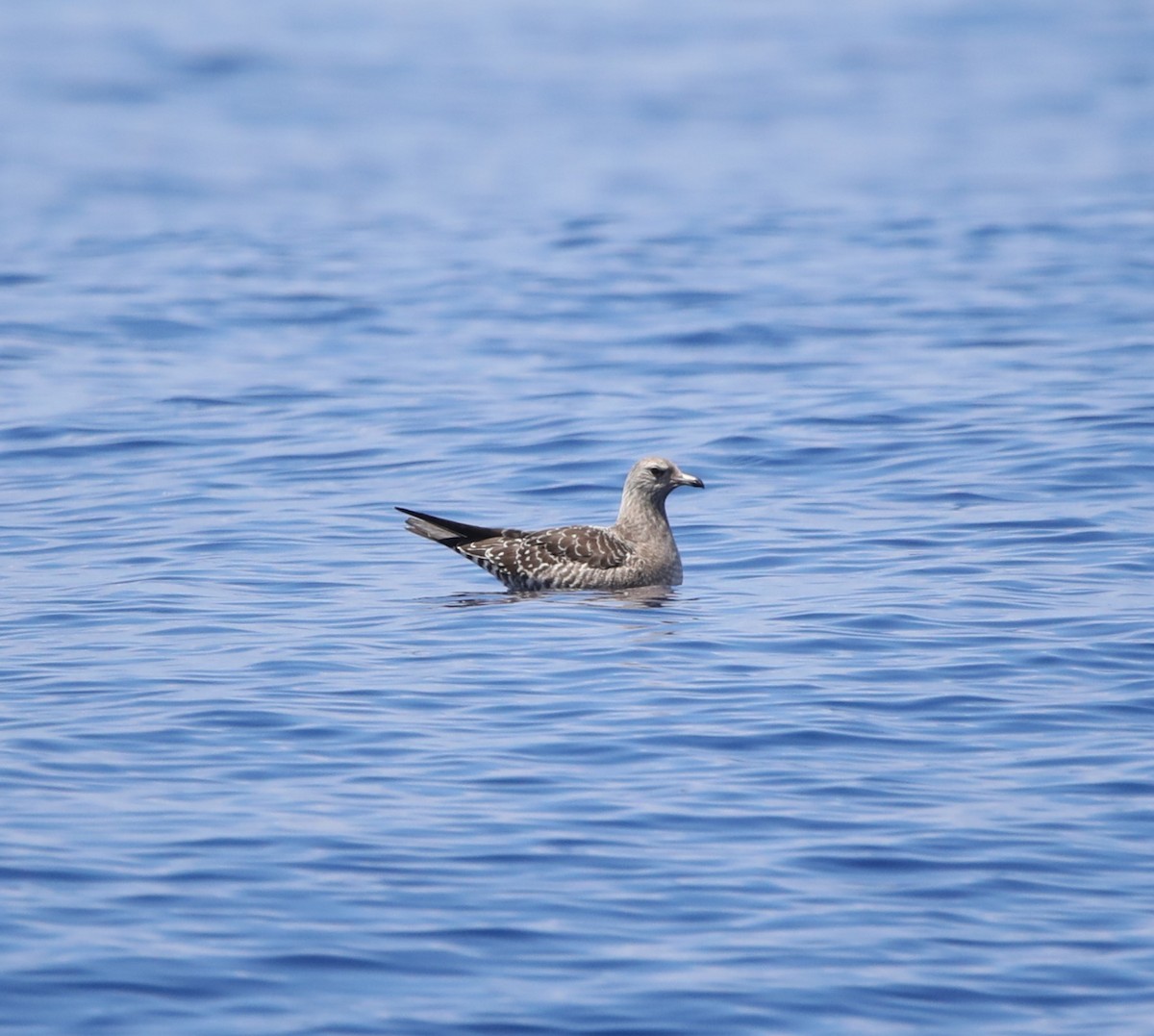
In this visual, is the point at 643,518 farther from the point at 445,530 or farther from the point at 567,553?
the point at 445,530

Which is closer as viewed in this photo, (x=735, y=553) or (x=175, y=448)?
(x=735, y=553)

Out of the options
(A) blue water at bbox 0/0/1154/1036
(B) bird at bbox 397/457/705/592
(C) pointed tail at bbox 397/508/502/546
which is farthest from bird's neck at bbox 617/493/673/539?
(C) pointed tail at bbox 397/508/502/546

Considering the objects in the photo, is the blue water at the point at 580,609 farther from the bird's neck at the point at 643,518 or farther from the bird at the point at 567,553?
the bird's neck at the point at 643,518

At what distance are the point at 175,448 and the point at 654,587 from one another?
6.13 meters

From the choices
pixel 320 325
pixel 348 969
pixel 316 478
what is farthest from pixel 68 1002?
pixel 320 325

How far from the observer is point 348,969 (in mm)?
6902

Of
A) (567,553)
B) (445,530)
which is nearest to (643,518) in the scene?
(567,553)

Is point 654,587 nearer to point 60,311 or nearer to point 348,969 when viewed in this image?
point 348,969

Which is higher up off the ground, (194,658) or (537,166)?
(537,166)

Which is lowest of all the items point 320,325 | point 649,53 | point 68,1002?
point 68,1002

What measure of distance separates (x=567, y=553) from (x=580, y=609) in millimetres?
611

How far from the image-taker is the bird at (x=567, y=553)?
41.4 feet

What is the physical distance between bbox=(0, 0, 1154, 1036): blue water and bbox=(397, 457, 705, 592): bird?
1.23ft

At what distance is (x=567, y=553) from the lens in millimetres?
12633
